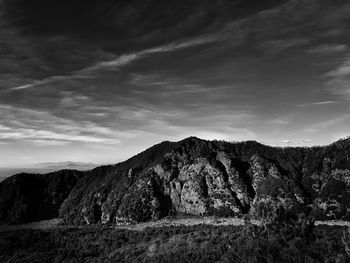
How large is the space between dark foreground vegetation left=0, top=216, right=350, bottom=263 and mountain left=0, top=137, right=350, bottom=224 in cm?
2643

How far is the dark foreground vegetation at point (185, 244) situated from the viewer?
3150 cm

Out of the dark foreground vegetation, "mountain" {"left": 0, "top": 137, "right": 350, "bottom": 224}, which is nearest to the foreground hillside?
the dark foreground vegetation

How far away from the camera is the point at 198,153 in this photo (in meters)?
189

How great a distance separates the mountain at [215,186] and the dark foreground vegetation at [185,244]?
26.4 metres

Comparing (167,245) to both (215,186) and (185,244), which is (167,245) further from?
(215,186)

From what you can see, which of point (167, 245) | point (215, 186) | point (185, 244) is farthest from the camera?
point (215, 186)

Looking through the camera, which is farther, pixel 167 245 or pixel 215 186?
pixel 215 186

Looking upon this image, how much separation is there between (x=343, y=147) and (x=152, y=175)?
9706cm

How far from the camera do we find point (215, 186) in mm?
169000

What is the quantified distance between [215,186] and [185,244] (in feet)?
244

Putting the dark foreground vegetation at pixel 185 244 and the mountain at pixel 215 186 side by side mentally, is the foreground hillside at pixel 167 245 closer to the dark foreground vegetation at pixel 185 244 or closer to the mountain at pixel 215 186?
the dark foreground vegetation at pixel 185 244

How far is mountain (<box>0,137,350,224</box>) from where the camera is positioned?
150m

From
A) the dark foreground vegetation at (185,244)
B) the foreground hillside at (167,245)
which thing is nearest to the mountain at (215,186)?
the dark foreground vegetation at (185,244)

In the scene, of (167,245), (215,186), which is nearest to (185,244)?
(167,245)
